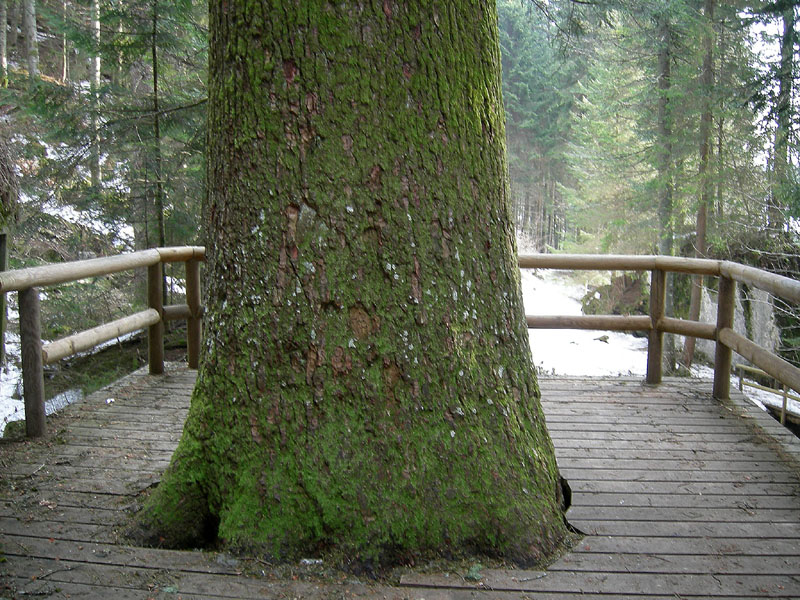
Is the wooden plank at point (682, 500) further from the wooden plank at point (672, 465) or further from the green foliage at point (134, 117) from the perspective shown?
the green foliage at point (134, 117)

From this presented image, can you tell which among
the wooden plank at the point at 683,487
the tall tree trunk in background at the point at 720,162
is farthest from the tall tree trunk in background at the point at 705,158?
the wooden plank at the point at 683,487

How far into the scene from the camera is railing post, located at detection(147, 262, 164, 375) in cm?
514

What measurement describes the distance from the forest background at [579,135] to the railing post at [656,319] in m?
4.28

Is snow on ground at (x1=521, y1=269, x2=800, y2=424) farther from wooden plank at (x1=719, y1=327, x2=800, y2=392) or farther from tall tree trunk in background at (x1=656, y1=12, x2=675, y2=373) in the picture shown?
wooden plank at (x1=719, y1=327, x2=800, y2=392)

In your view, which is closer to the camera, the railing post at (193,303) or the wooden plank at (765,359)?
the wooden plank at (765,359)

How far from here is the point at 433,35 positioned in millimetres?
2521

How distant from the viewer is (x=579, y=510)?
3.13m

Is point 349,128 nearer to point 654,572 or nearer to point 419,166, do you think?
point 419,166

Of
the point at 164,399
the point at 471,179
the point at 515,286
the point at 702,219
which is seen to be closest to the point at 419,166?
the point at 471,179

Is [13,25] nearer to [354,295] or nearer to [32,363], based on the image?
[32,363]

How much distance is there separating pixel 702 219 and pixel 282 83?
13.1m

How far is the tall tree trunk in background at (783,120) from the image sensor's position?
8778mm

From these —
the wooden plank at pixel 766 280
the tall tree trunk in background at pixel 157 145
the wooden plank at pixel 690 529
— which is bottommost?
the wooden plank at pixel 690 529

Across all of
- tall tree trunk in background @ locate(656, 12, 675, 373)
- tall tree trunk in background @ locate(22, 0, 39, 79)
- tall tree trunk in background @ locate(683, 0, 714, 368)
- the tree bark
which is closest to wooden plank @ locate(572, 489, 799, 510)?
tall tree trunk in background @ locate(683, 0, 714, 368)
